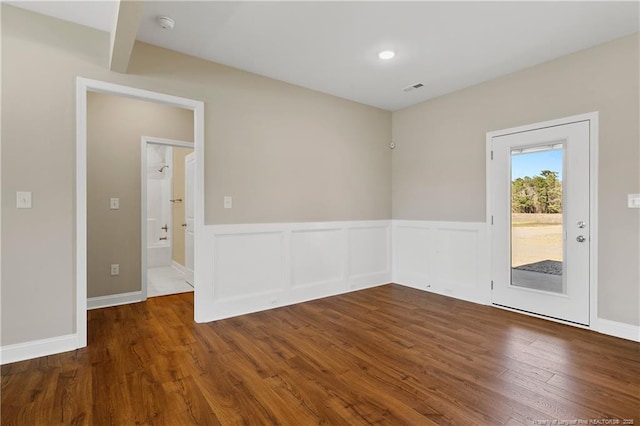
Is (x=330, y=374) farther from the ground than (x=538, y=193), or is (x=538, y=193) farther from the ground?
(x=538, y=193)

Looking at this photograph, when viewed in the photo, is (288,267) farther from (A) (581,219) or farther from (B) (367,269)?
(A) (581,219)

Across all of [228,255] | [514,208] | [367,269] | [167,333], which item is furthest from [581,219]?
[167,333]

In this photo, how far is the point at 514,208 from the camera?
3.61 meters

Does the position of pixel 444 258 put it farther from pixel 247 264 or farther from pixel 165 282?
pixel 165 282

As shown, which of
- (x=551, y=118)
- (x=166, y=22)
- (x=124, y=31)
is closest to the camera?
(x=124, y=31)

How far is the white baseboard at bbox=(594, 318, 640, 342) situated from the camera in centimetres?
277

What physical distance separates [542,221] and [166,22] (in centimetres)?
406

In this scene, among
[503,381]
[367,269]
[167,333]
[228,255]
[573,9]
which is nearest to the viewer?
[503,381]

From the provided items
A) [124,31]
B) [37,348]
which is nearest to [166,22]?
[124,31]

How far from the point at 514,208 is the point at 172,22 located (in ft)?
12.7

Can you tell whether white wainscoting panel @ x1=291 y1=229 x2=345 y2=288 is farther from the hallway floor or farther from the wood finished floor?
the hallway floor

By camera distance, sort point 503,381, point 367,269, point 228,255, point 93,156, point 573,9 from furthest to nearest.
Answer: point 367,269 < point 93,156 < point 228,255 < point 573,9 < point 503,381

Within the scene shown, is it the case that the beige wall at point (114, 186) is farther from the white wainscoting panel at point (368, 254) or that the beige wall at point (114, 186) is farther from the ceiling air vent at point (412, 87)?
the ceiling air vent at point (412, 87)

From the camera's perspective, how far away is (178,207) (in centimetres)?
626
